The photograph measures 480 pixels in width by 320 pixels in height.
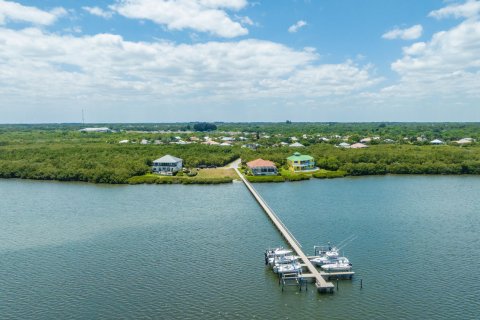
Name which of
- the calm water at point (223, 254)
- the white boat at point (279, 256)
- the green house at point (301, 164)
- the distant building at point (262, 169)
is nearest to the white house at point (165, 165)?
the distant building at point (262, 169)

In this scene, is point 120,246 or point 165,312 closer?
point 165,312

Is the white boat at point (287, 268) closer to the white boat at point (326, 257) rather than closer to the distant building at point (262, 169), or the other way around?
the white boat at point (326, 257)

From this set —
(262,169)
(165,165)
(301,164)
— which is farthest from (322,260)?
(165,165)

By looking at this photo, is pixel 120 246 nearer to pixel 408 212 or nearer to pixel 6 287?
pixel 6 287

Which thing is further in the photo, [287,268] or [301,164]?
[301,164]

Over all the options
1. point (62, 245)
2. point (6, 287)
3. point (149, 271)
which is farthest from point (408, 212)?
point (6, 287)

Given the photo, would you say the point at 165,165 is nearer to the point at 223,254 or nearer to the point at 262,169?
the point at 262,169
